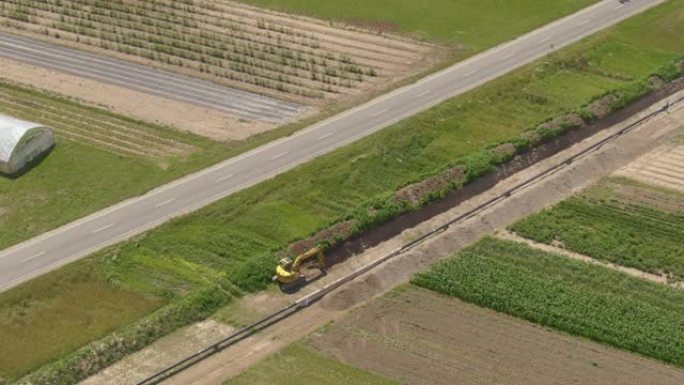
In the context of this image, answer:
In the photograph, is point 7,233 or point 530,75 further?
point 530,75

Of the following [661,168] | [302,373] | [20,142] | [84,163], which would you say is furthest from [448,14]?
[302,373]

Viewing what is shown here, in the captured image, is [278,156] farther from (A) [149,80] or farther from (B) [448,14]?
(B) [448,14]

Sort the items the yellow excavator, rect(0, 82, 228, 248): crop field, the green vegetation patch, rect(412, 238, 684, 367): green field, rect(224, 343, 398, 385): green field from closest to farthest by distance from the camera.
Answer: rect(224, 343, 398, 385): green field, the green vegetation patch, rect(412, 238, 684, 367): green field, the yellow excavator, rect(0, 82, 228, 248): crop field

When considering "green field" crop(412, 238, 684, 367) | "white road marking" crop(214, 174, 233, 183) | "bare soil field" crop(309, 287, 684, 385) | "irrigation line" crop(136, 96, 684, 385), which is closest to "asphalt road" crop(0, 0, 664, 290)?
"white road marking" crop(214, 174, 233, 183)

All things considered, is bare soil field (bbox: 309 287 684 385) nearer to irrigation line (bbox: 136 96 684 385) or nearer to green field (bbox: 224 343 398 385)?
green field (bbox: 224 343 398 385)

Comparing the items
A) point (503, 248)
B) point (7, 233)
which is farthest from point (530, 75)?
point (7, 233)

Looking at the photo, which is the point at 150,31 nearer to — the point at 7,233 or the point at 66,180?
the point at 66,180
